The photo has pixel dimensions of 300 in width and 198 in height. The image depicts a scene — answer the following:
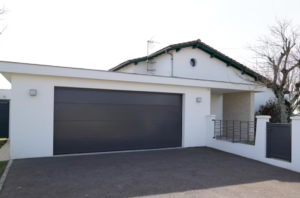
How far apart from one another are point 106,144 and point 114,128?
0.69 m

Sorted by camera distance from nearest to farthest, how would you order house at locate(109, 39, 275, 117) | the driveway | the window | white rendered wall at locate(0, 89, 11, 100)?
the driveway < house at locate(109, 39, 275, 117) < the window < white rendered wall at locate(0, 89, 11, 100)

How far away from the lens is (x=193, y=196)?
504 centimetres

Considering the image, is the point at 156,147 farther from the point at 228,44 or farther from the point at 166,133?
the point at 228,44

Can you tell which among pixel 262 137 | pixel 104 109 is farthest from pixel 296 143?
pixel 104 109

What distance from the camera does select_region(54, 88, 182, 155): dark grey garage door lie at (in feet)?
28.8

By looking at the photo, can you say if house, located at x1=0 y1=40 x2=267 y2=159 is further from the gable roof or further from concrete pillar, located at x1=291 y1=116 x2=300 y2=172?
concrete pillar, located at x1=291 y1=116 x2=300 y2=172

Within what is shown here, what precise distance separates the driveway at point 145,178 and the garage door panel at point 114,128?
3.13ft

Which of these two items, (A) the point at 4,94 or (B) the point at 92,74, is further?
(A) the point at 4,94

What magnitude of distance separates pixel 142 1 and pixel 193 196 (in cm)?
733

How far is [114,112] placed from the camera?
963 centimetres

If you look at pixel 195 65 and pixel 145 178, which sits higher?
pixel 195 65

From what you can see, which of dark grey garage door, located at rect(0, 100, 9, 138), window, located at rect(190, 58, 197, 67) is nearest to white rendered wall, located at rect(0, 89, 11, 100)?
dark grey garage door, located at rect(0, 100, 9, 138)

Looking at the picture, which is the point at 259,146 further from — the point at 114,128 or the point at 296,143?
the point at 114,128

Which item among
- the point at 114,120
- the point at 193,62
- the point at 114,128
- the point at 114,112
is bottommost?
the point at 114,128
